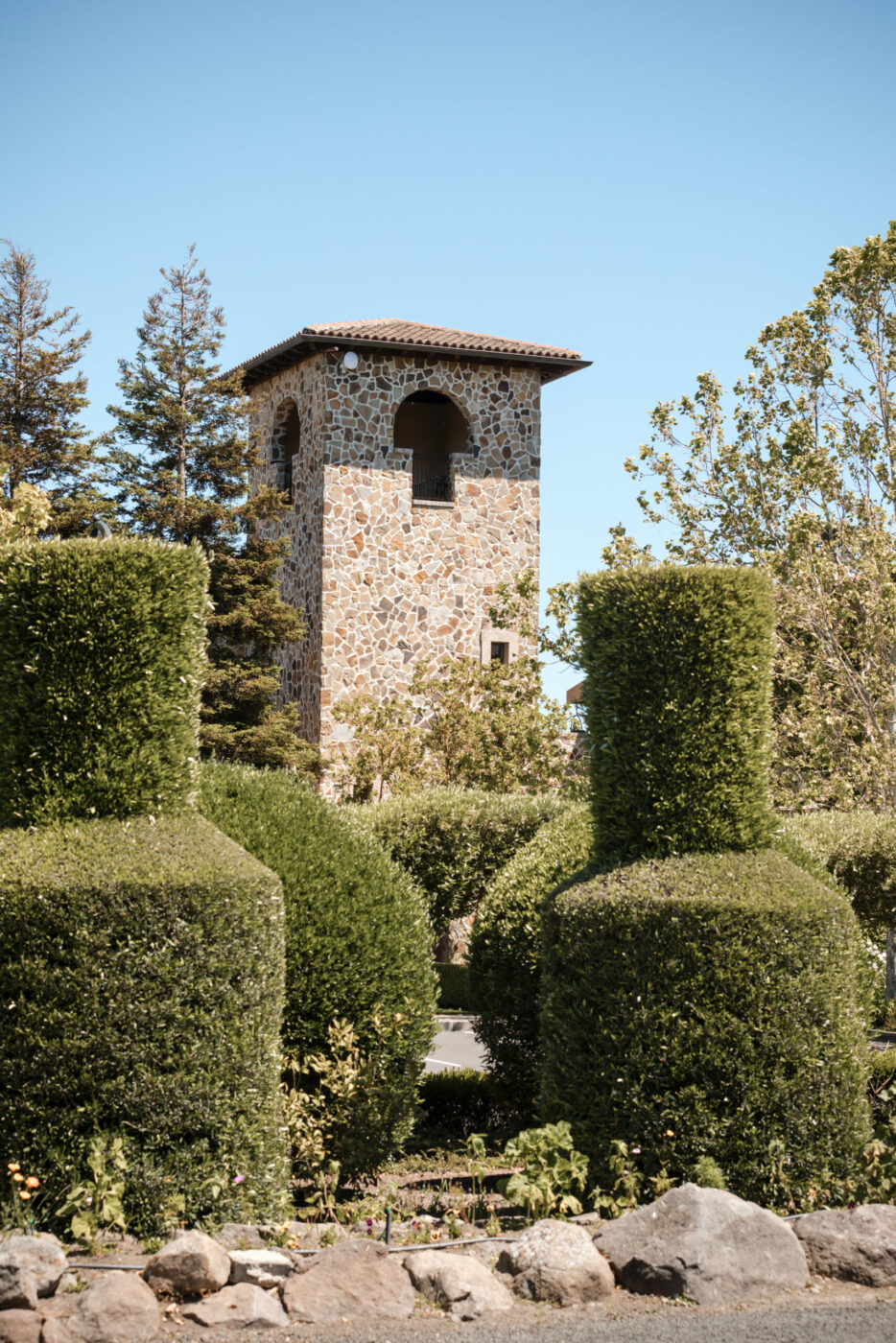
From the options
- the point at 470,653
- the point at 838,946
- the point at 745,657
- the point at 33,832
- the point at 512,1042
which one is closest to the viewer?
the point at 33,832

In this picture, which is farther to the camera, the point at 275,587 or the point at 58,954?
the point at 275,587

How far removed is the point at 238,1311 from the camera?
4.70 metres

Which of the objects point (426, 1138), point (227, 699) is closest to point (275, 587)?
point (227, 699)

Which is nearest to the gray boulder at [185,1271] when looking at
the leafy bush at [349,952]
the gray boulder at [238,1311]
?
the gray boulder at [238,1311]

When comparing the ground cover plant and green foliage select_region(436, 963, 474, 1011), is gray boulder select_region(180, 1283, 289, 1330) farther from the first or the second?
green foliage select_region(436, 963, 474, 1011)

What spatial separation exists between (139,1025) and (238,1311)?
1.35 meters

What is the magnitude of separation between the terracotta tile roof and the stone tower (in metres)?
0.04

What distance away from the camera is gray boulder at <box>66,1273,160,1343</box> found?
14.7 ft

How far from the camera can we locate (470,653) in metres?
25.3

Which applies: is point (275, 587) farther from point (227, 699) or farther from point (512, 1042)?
point (512, 1042)

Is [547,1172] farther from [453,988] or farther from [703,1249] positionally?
[453,988]

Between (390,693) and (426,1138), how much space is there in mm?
15952

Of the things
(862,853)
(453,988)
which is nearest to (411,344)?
(453,988)

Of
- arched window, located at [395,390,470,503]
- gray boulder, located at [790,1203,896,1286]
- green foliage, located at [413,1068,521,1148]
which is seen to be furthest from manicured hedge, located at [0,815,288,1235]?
arched window, located at [395,390,470,503]
